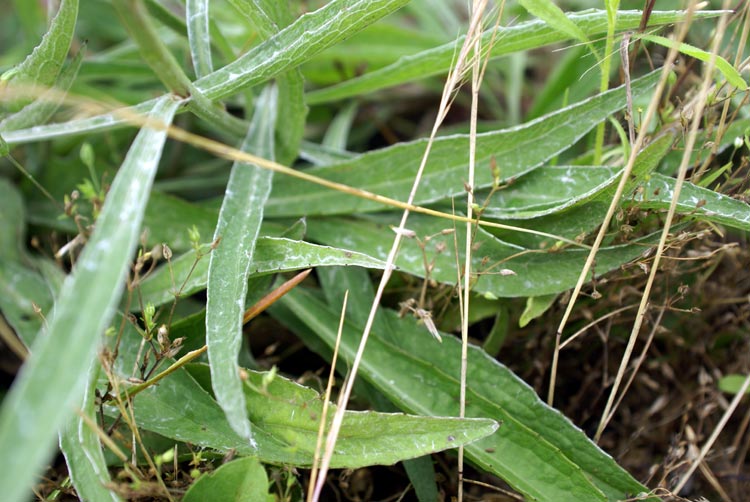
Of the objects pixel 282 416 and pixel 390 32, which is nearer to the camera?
pixel 282 416

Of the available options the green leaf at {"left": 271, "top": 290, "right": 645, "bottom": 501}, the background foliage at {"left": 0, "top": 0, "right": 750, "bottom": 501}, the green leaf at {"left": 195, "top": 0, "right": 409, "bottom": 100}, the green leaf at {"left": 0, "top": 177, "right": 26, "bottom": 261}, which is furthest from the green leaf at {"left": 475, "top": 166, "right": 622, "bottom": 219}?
the green leaf at {"left": 0, "top": 177, "right": 26, "bottom": 261}

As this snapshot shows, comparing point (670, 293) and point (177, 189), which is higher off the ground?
point (177, 189)

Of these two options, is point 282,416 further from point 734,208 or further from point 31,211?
point 31,211

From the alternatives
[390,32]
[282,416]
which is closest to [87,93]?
[390,32]

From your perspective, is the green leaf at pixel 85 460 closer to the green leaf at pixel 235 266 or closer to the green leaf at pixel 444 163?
the green leaf at pixel 235 266

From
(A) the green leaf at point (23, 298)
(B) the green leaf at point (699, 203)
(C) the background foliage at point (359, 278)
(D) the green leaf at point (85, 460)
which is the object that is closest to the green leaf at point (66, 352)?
(C) the background foliage at point (359, 278)

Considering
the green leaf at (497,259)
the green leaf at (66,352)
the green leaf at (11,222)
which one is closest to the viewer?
the green leaf at (66,352)
